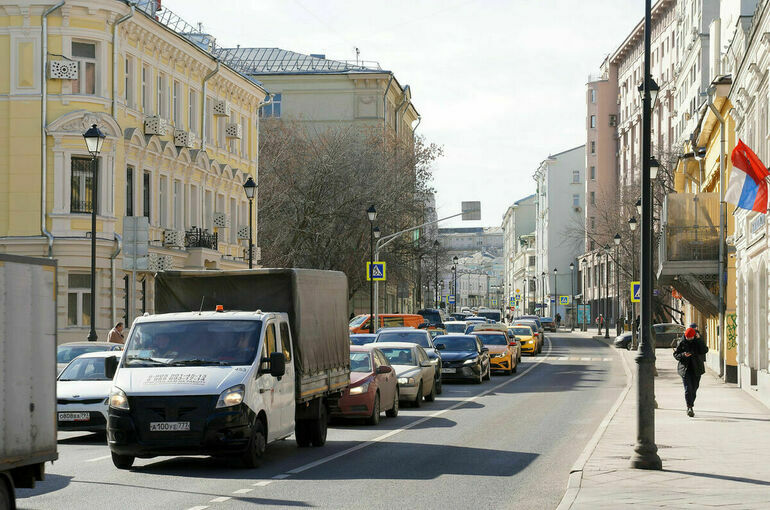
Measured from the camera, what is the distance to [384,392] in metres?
23.0

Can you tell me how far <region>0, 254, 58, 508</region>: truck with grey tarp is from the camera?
9.43m

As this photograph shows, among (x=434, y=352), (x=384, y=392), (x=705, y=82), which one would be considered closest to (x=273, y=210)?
(x=705, y=82)

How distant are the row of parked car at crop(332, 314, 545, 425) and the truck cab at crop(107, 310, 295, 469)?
5260 millimetres

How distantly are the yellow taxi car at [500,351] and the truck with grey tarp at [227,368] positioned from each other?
912 inches

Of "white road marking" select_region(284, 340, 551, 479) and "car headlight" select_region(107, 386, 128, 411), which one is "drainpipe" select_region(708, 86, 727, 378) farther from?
"car headlight" select_region(107, 386, 128, 411)

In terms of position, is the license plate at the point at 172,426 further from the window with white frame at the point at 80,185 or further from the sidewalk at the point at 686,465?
the window with white frame at the point at 80,185

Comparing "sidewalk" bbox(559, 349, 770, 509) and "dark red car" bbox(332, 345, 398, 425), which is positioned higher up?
"dark red car" bbox(332, 345, 398, 425)

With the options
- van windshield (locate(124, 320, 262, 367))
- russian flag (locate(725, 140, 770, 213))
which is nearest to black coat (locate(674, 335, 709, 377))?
russian flag (locate(725, 140, 770, 213))

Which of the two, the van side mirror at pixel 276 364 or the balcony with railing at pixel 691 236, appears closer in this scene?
the van side mirror at pixel 276 364

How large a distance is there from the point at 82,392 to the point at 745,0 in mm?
24457

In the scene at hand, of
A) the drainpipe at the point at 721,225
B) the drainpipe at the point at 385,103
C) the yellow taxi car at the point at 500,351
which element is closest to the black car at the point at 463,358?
the yellow taxi car at the point at 500,351

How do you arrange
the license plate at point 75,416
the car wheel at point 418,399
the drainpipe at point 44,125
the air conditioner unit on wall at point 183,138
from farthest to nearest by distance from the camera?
the air conditioner unit on wall at point 183,138 → the drainpipe at point 44,125 → the car wheel at point 418,399 → the license plate at point 75,416

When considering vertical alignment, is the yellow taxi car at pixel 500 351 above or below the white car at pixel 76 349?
below

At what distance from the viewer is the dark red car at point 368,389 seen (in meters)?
21.6
